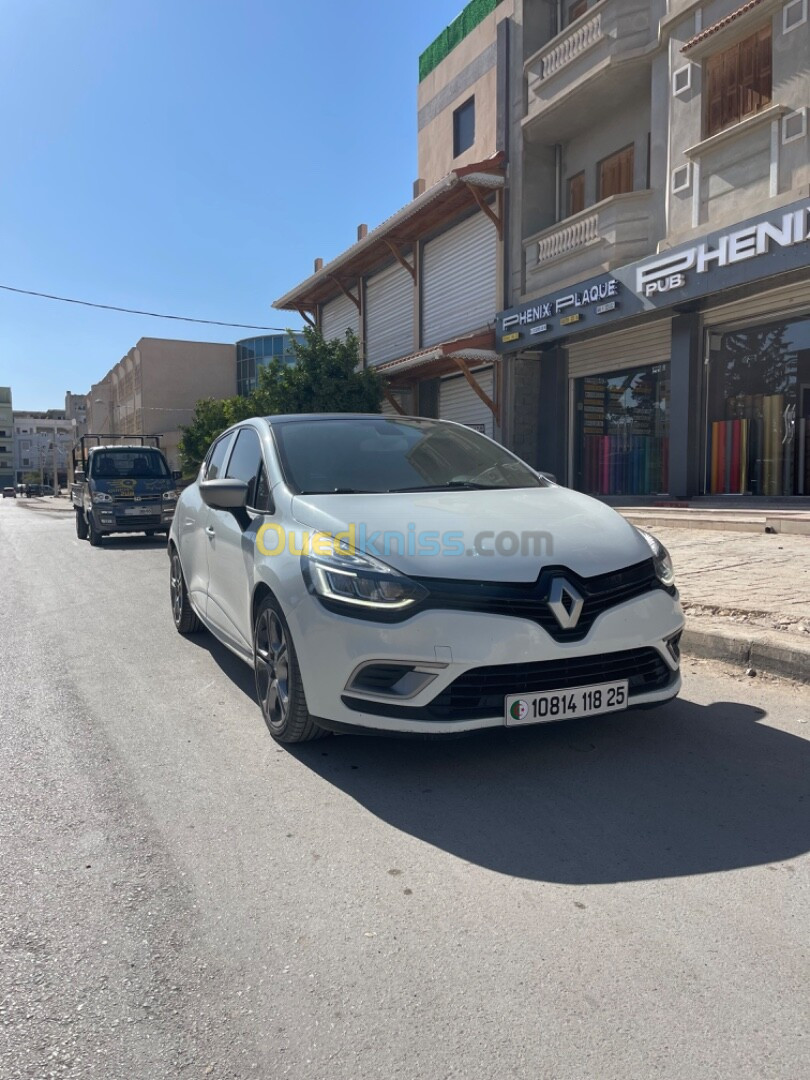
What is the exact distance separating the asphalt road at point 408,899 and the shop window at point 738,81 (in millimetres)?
10216

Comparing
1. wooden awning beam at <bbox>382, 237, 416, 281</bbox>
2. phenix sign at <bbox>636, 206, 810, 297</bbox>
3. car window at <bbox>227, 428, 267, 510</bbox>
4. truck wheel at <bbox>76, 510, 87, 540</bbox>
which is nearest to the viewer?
car window at <bbox>227, 428, 267, 510</bbox>

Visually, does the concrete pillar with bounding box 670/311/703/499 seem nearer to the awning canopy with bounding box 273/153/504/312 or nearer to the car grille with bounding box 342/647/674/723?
the awning canopy with bounding box 273/153/504/312

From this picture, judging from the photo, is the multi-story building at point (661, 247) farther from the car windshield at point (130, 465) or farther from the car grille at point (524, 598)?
the car grille at point (524, 598)

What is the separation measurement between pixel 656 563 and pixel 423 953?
212 cm

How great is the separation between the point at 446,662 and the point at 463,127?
1875 cm

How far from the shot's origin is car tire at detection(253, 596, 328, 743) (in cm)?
357

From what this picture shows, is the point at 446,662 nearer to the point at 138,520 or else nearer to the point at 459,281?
the point at 138,520

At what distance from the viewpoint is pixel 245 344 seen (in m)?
58.4

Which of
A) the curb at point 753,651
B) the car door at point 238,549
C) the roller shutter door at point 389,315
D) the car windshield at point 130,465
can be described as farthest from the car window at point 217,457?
the roller shutter door at point 389,315

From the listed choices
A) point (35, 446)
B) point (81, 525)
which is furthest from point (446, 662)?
point (35, 446)

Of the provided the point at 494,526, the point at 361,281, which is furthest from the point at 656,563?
the point at 361,281

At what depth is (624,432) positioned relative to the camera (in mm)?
14945

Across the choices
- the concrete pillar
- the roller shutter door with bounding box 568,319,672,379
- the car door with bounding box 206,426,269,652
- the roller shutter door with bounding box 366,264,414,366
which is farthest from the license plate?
the roller shutter door with bounding box 366,264,414,366

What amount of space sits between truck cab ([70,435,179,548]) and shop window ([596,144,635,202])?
981cm
